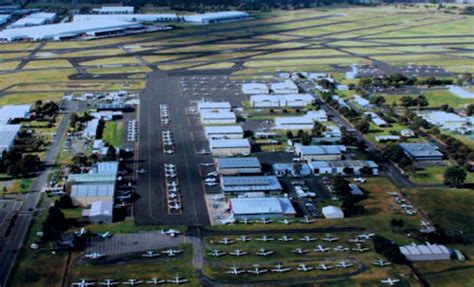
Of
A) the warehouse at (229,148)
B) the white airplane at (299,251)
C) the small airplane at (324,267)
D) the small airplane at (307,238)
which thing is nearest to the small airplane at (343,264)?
the small airplane at (324,267)

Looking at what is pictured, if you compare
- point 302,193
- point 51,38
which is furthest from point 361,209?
point 51,38

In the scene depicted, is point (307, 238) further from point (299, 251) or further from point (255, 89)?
point (255, 89)

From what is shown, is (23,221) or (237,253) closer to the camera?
(237,253)

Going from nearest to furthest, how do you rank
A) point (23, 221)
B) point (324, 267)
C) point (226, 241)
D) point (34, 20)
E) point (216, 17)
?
1. point (324, 267)
2. point (226, 241)
3. point (23, 221)
4. point (34, 20)
5. point (216, 17)

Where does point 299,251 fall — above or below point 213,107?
below

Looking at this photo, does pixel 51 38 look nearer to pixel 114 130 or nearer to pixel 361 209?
pixel 114 130

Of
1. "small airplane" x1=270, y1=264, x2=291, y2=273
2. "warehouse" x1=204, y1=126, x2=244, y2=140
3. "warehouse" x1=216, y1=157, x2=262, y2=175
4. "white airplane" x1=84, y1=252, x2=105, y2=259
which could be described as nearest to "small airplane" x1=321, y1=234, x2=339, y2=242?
"small airplane" x1=270, y1=264, x2=291, y2=273

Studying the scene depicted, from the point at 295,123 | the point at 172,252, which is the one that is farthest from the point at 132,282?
the point at 295,123

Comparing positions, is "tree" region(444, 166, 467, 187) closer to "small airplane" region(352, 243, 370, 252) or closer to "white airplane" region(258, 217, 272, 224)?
"small airplane" region(352, 243, 370, 252)
